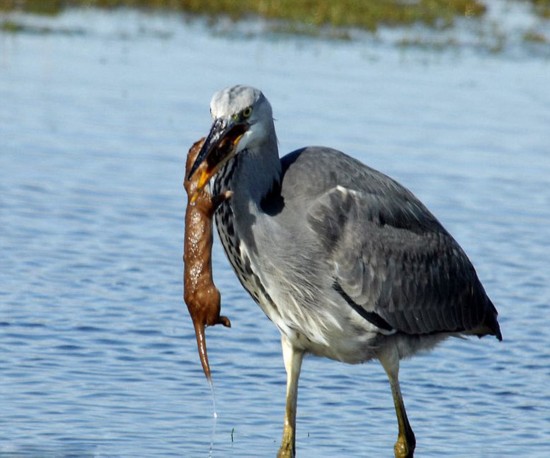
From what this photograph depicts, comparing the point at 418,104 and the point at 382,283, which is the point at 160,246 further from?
the point at 418,104

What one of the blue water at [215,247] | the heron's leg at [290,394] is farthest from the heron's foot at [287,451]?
the blue water at [215,247]

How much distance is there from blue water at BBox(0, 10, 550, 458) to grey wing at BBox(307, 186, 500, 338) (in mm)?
720

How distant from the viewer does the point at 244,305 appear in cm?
910

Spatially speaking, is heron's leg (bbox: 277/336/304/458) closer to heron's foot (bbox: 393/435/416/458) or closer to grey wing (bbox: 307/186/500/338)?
grey wing (bbox: 307/186/500/338)

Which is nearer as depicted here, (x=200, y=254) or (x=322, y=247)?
(x=200, y=254)

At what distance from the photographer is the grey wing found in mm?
6195

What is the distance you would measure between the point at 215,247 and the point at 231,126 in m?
4.67

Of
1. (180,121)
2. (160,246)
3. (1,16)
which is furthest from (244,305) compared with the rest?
(1,16)

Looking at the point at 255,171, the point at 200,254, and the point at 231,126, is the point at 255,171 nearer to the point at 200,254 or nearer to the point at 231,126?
the point at 231,126

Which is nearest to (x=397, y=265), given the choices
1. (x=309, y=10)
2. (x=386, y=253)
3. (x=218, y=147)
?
(x=386, y=253)

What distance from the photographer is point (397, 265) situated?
260 inches

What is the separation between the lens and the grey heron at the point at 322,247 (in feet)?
19.2

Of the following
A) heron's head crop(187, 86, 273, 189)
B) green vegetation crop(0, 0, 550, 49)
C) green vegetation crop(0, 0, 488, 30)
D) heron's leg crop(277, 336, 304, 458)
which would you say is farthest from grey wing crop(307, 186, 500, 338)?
green vegetation crop(0, 0, 488, 30)

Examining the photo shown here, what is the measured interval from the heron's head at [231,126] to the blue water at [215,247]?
1.67 meters
